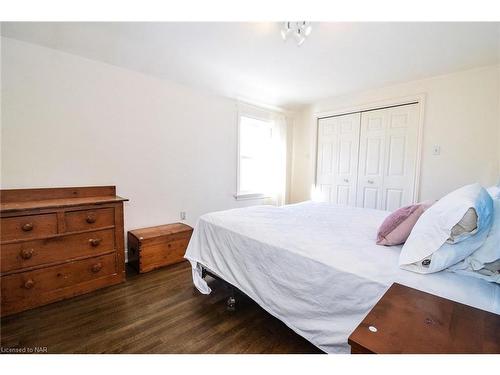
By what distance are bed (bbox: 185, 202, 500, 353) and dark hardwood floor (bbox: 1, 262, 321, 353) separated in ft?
0.74

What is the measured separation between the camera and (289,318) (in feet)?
4.51

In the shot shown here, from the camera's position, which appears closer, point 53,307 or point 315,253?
point 315,253

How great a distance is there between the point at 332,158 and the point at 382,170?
817 millimetres

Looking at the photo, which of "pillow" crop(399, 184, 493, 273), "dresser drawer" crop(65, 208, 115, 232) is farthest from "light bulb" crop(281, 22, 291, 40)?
"dresser drawer" crop(65, 208, 115, 232)

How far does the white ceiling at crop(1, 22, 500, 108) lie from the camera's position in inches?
75.0

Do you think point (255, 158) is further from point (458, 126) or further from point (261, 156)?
point (458, 126)

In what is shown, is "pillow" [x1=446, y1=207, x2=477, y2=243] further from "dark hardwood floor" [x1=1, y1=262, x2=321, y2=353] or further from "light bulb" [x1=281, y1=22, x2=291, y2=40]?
"light bulb" [x1=281, y1=22, x2=291, y2=40]

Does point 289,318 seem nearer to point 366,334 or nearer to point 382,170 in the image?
point 366,334

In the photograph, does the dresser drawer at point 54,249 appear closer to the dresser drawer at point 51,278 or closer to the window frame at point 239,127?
the dresser drawer at point 51,278

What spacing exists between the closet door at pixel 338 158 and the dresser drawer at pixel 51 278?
3.32 metres

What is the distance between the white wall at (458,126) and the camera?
2516 mm

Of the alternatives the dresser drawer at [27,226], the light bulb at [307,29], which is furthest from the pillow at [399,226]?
the dresser drawer at [27,226]
